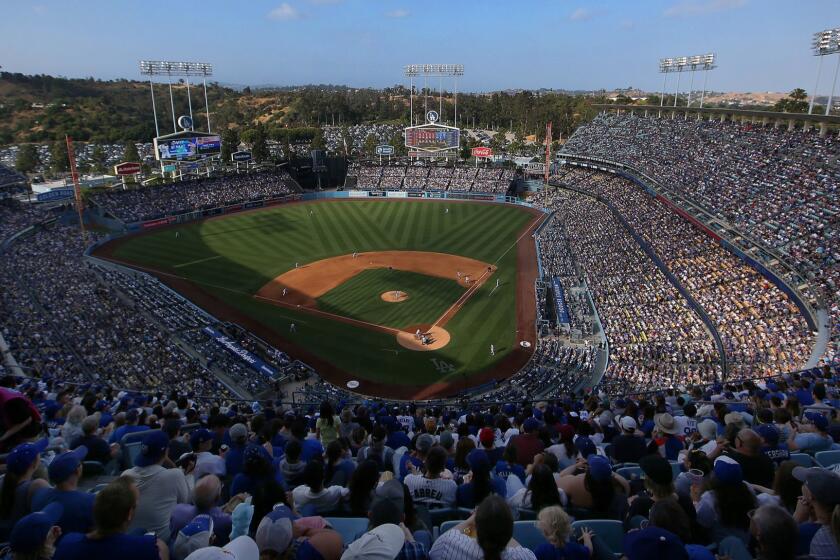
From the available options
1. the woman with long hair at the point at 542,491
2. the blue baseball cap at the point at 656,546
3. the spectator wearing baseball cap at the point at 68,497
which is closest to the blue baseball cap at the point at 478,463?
the woman with long hair at the point at 542,491

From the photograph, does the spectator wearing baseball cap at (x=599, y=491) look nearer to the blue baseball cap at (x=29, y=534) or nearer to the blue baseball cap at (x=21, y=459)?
the blue baseball cap at (x=29, y=534)

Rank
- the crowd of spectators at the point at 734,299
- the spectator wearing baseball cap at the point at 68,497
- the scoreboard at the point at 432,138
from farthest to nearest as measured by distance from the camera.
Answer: the scoreboard at the point at 432,138 < the crowd of spectators at the point at 734,299 < the spectator wearing baseball cap at the point at 68,497

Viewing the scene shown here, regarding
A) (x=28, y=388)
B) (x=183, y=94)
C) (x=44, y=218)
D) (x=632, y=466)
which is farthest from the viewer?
(x=183, y=94)

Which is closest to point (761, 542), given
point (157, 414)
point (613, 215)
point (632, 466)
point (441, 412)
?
point (632, 466)

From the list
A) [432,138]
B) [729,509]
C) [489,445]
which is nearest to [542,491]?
[729,509]

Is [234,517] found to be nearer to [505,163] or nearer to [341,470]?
[341,470]

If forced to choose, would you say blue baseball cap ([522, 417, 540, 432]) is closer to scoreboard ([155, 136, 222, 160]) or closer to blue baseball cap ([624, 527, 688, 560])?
blue baseball cap ([624, 527, 688, 560])
